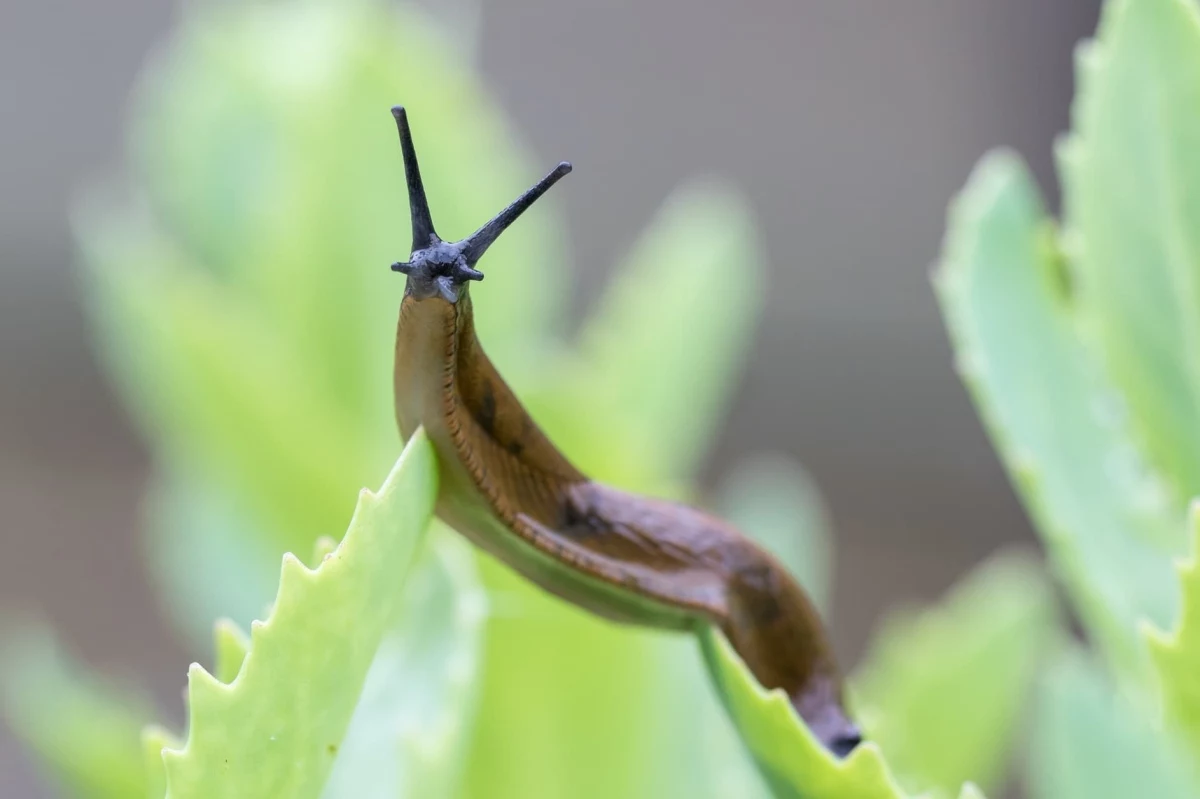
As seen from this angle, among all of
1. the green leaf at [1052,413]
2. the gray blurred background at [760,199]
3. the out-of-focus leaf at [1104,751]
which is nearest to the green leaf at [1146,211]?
the green leaf at [1052,413]

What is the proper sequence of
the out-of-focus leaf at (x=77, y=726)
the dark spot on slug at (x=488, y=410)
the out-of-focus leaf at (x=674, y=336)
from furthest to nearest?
1. the out-of-focus leaf at (x=674, y=336)
2. the out-of-focus leaf at (x=77, y=726)
3. the dark spot on slug at (x=488, y=410)

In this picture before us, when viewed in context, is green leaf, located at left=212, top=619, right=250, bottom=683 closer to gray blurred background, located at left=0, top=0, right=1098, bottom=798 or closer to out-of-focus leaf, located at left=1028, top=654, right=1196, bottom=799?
out-of-focus leaf, located at left=1028, top=654, right=1196, bottom=799

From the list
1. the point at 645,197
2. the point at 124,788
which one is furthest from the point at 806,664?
the point at 645,197

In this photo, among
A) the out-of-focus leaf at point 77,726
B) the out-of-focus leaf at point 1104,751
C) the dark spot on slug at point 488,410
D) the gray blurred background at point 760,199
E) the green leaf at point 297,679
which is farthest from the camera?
the gray blurred background at point 760,199

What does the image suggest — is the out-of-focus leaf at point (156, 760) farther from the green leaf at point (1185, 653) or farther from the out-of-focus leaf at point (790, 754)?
the green leaf at point (1185, 653)

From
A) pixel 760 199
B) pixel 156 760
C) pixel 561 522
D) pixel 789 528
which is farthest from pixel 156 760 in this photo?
pixel 760 199

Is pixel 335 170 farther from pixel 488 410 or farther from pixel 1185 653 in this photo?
pixel 1185 653

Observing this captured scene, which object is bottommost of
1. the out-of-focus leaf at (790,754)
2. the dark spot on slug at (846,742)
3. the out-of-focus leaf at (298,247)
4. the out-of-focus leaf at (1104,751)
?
→ the out-of-focus leaf at (1104,751)
